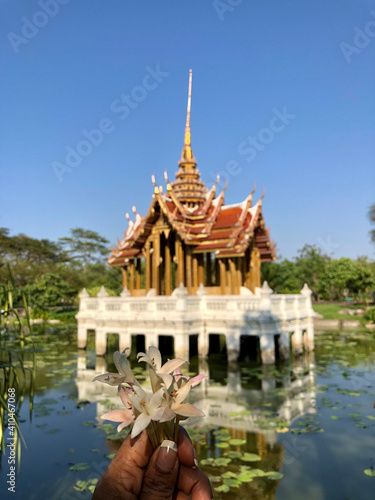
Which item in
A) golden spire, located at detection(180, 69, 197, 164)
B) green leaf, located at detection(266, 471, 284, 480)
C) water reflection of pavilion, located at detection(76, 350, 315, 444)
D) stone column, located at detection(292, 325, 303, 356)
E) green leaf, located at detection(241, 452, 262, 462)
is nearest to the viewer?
green leaf, located at detection(266, 471, 284, 480)

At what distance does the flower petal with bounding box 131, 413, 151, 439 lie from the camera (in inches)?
55.1

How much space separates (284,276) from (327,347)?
22.5 meters

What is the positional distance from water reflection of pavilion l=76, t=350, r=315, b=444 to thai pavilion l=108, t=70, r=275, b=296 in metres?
4.52

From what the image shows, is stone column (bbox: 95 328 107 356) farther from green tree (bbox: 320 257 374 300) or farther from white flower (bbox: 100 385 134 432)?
green tree (bbox: 320 257 374 300)

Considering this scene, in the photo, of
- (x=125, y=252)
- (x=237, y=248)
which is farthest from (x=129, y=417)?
(x=125, y=252)

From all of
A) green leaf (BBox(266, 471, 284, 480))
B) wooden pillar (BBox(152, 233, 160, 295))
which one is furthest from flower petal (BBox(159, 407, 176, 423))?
wooden pillar (BBox(152, 233, 160, 295))

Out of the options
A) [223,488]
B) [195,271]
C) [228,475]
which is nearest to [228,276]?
[195,271]

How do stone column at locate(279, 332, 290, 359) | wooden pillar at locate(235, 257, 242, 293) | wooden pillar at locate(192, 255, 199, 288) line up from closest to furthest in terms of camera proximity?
1. stone column at locate(279, 332, 290, 359)
2. wooden pillar at locate(235, 257, 242, 293)
3. wooden pillar at locate(192, 255, 199, 288)

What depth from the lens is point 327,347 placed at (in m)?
17.6

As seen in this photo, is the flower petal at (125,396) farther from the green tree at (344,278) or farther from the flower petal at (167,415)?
the green tree at (344,278)

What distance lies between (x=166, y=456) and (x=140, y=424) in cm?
18

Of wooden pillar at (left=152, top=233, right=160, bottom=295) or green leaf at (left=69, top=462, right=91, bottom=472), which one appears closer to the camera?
green leaf at (left=69, top=462, right=91, bottom=472)

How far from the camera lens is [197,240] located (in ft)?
56.1

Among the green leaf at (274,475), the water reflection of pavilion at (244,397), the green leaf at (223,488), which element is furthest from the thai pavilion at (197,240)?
the green leaf at (223,488)
